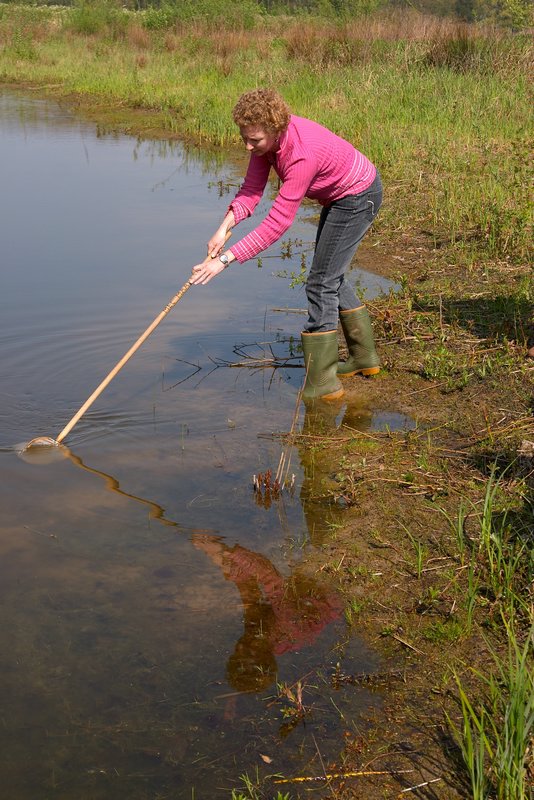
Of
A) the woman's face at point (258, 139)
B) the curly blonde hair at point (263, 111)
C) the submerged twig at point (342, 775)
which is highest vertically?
the curly blonde hair at point (263, 111)

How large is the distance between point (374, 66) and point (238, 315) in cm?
857

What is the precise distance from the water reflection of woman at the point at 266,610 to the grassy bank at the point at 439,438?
0.40ft

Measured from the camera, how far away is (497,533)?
3.55 m

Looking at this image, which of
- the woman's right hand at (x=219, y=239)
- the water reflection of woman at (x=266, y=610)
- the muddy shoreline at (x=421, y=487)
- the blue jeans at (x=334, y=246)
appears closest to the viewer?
the muddy shoreline at (x=421, y=487)

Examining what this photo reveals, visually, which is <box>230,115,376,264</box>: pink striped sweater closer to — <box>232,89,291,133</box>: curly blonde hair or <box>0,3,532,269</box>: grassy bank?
<box>232,89,291,133</box>: curly blonde hair

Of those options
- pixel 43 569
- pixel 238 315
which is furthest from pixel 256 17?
pixel 43 569

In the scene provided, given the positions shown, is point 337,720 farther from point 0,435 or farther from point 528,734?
point 0,435

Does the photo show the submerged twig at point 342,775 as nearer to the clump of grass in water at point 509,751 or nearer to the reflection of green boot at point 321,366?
the clump of grass in water at point 509,751

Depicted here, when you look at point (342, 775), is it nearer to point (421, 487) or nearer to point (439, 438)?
point (421, 487)

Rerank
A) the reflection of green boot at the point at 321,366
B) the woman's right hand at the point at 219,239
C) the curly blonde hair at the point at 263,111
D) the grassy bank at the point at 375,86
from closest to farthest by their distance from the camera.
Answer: the curly blonde hair at the point at 263,111 < the woman's right hand at the point at 219,239 < the reflection of green boot at the point at 321,366 < the grassy bank at the point at 375,86

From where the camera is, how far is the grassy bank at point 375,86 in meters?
8.44

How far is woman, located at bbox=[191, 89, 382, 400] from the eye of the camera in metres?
4.40

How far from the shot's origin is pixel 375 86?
40.9ft

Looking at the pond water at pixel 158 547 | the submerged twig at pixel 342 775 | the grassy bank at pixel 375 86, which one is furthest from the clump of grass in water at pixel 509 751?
the grassy bank at pixel 375 86
